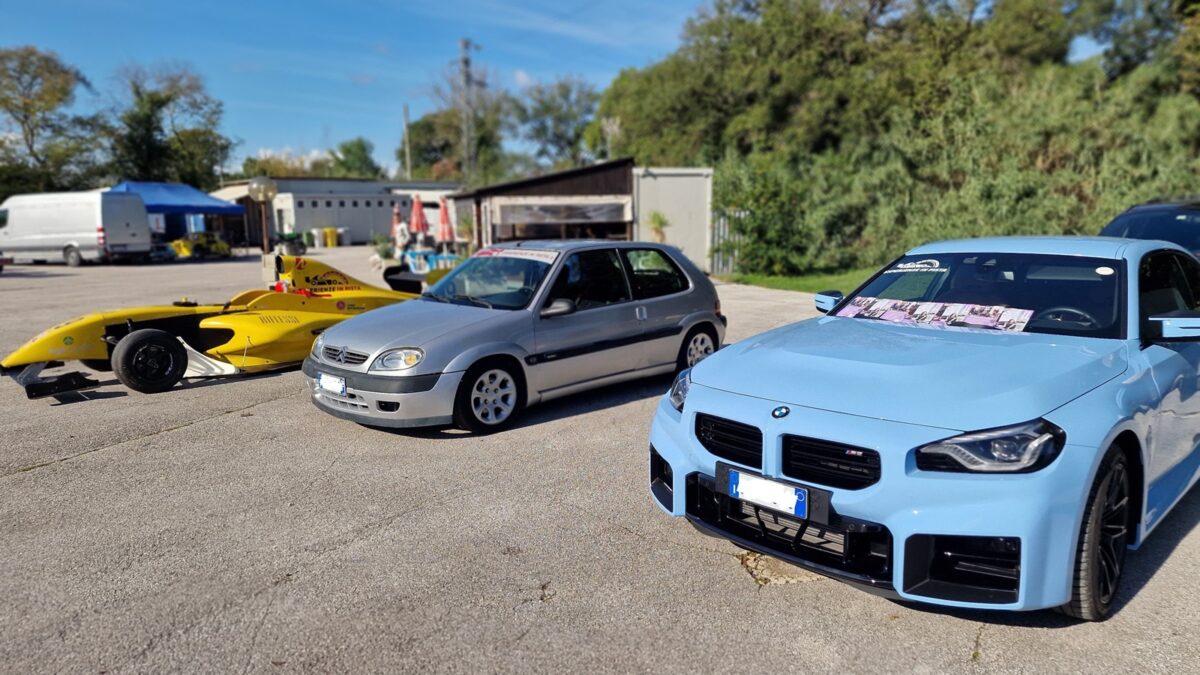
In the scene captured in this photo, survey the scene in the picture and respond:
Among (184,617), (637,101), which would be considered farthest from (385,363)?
(637,101)

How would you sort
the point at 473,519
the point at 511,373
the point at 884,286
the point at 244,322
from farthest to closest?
1. the point at 244,322
2. the point at 511,373
3. the point at 884,286
4. the point at 473,519

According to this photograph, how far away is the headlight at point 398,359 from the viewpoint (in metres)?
5.42

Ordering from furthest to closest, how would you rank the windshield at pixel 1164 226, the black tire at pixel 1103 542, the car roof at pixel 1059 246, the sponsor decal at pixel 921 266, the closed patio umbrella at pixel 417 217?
the closed patio umbrella at pixel 417 217, the windshield at pixel 1164 226, the sponsor decal at pixel 921 266, the car roof at pixel 1059 246, the black tire at pixel 1103 542

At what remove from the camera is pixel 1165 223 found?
29.4ft

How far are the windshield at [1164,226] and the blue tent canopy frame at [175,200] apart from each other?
34.4 meters

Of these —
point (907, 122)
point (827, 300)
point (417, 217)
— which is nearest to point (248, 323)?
point (827, 300)

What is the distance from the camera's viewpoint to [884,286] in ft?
15.1

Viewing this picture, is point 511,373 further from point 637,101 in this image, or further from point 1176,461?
point 637,101

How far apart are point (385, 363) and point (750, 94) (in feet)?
93.3

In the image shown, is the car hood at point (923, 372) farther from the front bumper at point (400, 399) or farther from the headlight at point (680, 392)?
the front bumper at point (400, 399)

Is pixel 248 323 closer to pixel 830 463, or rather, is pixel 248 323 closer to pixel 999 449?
pixel 830 463

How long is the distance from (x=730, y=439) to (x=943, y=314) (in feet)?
5.30

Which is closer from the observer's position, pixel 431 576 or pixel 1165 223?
pixel 431 576

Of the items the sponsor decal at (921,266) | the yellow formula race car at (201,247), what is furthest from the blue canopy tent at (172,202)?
the sponsor decal at (921,266)
